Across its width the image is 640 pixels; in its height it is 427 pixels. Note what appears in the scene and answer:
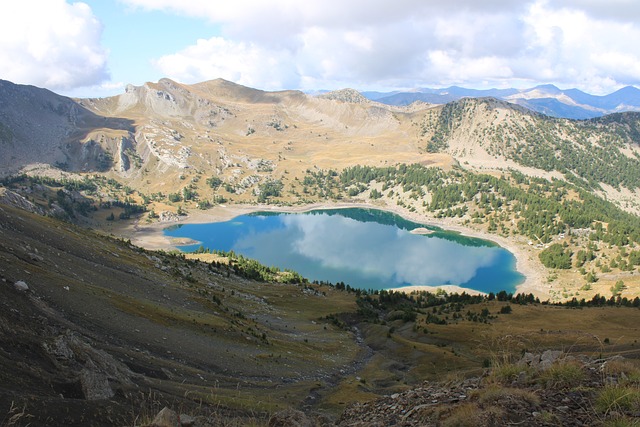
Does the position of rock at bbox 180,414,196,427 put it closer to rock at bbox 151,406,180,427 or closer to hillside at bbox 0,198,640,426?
rock at bbox 151,406,180,427

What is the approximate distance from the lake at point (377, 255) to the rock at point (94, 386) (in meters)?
114

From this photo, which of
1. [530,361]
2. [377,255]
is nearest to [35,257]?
[530,361]

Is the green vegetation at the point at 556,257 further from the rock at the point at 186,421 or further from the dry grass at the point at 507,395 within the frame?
the rock at the point at 186,421

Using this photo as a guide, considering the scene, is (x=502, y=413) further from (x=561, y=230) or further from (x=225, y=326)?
(x=561, y=230)

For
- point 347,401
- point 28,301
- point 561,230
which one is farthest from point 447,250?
point 28,301

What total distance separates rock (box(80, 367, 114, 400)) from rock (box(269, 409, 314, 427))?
239 inches

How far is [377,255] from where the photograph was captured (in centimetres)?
15650

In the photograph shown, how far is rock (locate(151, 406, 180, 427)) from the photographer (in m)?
8.98

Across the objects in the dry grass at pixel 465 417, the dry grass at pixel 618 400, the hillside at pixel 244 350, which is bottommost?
the hillside at pixel 244 350

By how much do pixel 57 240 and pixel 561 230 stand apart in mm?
180873

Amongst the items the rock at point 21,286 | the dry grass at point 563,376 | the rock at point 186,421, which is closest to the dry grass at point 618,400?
the dry grass at point 563,376

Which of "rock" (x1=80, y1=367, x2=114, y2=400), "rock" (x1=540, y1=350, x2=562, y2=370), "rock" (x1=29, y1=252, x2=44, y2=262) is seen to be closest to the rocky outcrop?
"rock" (x1=540, y1=350, x2=562, y2=370)

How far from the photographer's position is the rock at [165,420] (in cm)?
898

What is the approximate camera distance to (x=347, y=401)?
27969 mm
